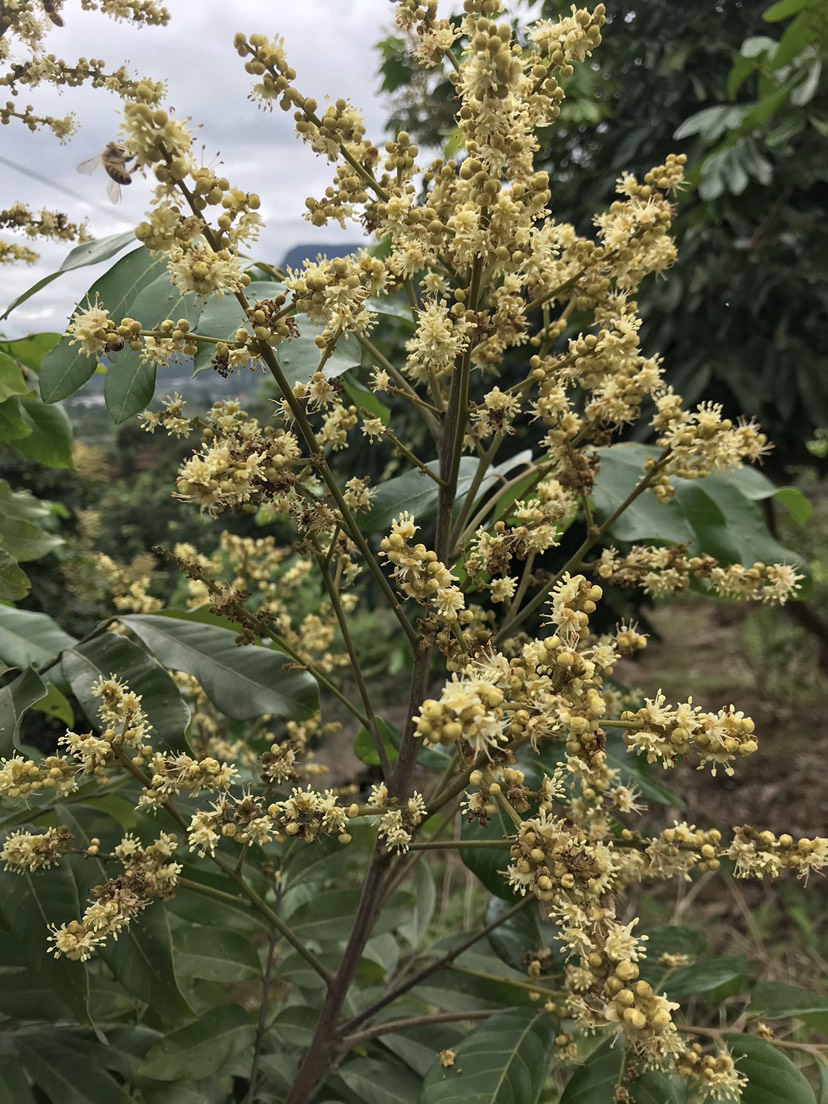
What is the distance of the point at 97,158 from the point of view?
1.01 m

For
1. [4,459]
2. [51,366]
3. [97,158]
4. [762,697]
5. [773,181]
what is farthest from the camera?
[762,697]

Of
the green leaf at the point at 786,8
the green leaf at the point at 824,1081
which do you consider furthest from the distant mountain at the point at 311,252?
the green leaf at the point at 786,8

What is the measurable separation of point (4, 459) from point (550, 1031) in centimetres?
403

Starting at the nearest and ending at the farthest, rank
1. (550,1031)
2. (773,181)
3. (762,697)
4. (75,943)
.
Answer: (75,943)
(550,1031)
(773,181)
(762,697)

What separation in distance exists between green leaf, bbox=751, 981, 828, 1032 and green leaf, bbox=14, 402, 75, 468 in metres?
1.18

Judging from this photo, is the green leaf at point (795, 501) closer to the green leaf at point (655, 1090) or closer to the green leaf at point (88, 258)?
the green leaf at point (655, 1090)

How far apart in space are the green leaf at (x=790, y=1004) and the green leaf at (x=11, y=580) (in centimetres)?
100

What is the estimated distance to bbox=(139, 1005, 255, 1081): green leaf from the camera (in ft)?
3.06

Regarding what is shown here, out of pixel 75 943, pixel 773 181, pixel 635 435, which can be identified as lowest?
pixel 75 943

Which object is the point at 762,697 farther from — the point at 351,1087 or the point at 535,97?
the point at 535,97

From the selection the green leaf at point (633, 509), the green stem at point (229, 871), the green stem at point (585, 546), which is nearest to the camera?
the green stem at point (229, 871)

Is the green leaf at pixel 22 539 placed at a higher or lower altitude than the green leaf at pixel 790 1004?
higher

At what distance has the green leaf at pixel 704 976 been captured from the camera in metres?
0.90

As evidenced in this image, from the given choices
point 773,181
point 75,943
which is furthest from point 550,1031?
point 773,181
